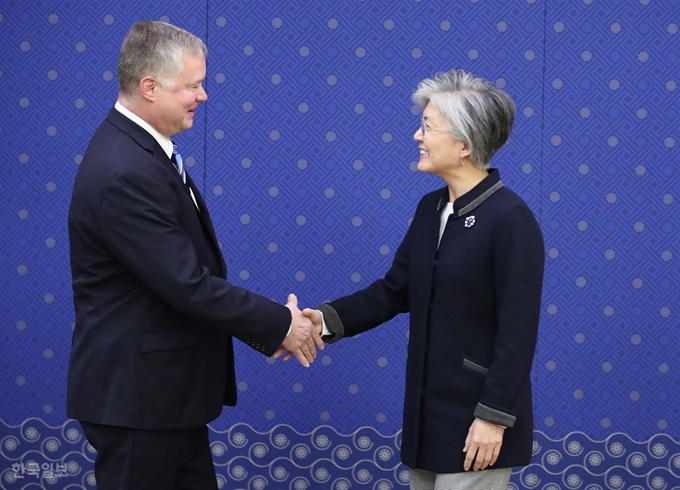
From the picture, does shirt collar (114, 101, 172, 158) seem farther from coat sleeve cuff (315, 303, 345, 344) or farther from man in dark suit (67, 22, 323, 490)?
coat sleeve cuff (315, 303, 345, 344)

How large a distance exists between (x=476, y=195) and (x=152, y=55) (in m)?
0.96

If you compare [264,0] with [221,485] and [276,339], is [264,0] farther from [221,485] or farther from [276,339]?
[221,485]

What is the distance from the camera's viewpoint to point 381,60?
355cm

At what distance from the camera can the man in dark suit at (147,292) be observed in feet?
7.55

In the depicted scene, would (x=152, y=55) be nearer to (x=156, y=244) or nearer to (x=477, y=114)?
(x=156, y=244)

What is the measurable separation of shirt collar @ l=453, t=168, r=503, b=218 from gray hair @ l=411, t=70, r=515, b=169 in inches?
2.4

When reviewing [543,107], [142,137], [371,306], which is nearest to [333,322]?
[371,306]

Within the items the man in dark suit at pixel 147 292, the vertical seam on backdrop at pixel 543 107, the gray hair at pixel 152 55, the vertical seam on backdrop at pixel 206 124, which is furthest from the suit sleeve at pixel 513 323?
the vertical seam on backdrop at pixel 206 124

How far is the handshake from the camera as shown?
8.70ft

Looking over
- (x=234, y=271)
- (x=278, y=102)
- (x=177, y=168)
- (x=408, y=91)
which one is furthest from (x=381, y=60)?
(x=177, y=168)

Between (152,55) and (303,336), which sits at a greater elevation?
(152,55)

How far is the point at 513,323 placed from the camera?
222 cm

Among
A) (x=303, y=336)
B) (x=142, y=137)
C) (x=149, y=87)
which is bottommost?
(x=303, y=336)

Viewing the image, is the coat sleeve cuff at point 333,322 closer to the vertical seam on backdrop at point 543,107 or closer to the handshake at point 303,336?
the handshake at point 303,336
